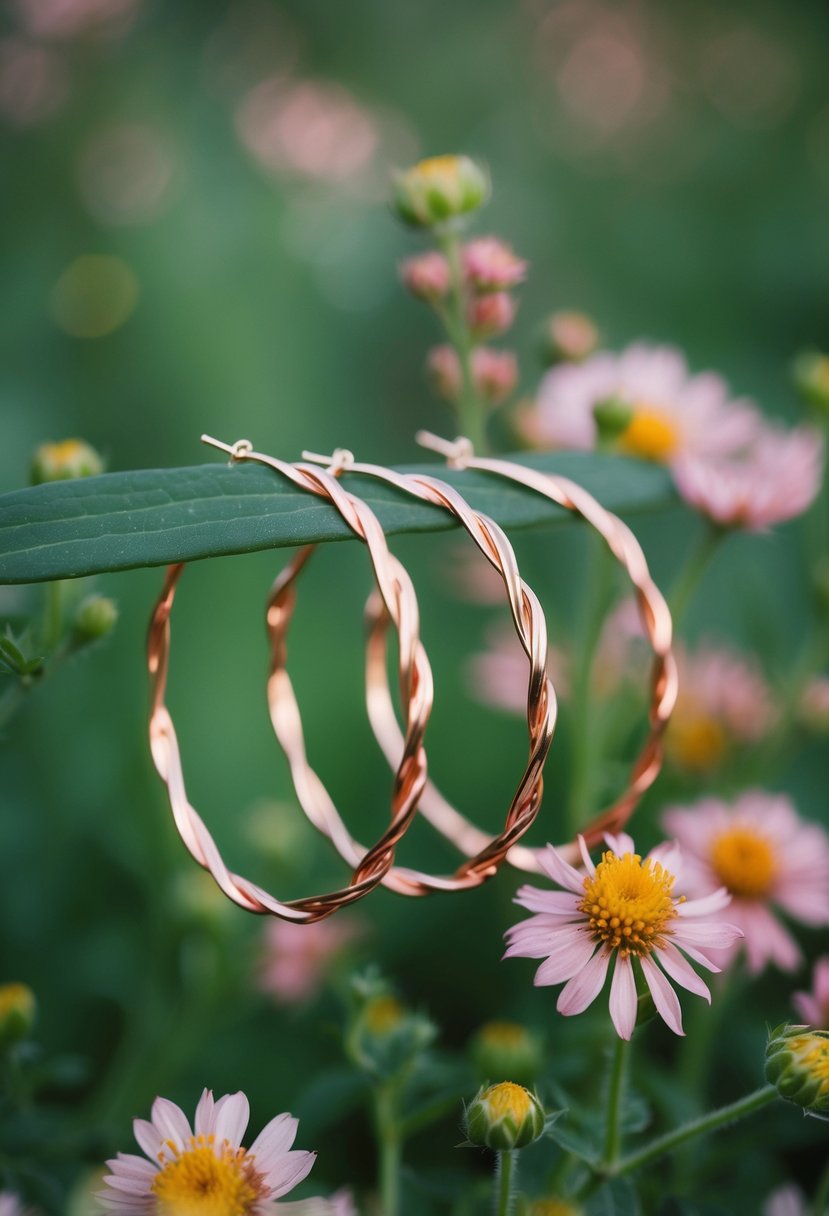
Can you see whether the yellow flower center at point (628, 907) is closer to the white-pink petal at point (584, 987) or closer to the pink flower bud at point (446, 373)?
the white-pink petal at point (584, 987)

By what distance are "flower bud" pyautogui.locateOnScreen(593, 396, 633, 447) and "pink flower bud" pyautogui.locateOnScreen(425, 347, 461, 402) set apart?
8 cm

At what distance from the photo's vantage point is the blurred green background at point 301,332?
0.57 meters

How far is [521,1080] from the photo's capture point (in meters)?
0.39

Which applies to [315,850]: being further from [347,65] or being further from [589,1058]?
[347,65]

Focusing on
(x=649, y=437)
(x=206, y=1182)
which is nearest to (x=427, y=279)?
(x=649, y=437)

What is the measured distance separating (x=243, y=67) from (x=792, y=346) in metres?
0.71

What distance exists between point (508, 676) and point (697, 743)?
0.13m

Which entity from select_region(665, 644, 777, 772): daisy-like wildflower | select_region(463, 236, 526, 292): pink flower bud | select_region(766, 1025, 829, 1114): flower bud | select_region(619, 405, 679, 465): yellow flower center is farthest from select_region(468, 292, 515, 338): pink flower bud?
select_region(766, 1025, 829, 1114): flower bud

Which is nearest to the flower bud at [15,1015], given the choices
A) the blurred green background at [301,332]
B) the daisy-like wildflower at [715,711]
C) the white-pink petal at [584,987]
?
the blurred green background at [301,332]

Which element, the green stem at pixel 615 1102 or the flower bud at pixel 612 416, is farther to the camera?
the flower bud at pixel 612 416

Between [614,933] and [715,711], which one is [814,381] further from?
[614,933]

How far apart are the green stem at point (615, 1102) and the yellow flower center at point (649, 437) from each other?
323 mm

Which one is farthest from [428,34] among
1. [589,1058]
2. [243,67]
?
[589,1058]

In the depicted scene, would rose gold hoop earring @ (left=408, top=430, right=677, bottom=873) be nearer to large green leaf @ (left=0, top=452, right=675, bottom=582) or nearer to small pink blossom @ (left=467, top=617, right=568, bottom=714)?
large green leaf @ (left=0, top=452, right=675, bottom=582)
